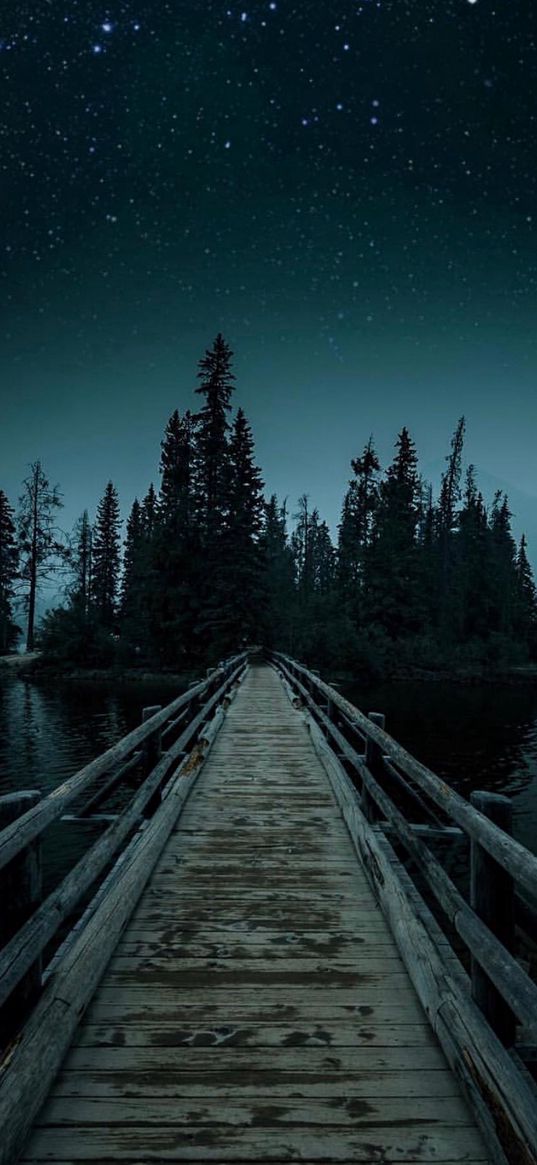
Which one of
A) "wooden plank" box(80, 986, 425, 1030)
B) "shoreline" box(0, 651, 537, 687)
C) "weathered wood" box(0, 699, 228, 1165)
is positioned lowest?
"shoreline" box(0, 651, 537, 687)

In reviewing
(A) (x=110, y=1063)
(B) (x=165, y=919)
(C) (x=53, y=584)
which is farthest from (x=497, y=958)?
(C) (x=53, y=584)

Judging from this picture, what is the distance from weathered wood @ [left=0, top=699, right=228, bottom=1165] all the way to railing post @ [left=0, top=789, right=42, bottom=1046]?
90 millimetres

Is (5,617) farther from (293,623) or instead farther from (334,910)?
(334,910)

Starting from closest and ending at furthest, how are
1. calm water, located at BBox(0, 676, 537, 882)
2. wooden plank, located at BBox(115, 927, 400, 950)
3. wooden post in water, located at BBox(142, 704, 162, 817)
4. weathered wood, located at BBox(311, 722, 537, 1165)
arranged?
weathered wood, located at BBox(311, 722, 537, 1165), wooden plank, located at BBox(115, 927, 400, 950), wooden post in water, located at BBox(142, 704, 162, 817), calm water, located at BBox(0, 676, 537, 882)

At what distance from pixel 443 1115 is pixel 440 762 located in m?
17.9

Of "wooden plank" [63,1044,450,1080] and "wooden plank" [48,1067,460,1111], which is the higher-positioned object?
"wooden plank" [48,1067,460,1111]

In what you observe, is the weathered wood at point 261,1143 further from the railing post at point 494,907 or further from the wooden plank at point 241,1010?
the wooden plank at point 241,1010

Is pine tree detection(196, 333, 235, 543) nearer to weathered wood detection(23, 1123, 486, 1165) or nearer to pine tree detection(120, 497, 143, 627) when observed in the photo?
pine tree detection(120, 497, 143, 627)

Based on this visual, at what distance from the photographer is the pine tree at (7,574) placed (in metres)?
45.1

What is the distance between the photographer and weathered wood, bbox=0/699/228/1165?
2214 mm

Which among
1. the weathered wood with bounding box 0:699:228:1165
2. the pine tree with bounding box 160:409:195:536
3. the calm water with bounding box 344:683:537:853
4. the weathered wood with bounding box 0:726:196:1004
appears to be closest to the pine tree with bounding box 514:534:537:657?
the calm water with bounding box 344:683:537:853

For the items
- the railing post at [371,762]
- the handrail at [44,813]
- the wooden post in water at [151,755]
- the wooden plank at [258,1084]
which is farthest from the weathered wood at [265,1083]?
the wooden post in water at [151,755]

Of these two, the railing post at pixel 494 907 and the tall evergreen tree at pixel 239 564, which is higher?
the tall evergreen tree at pixel 239 564

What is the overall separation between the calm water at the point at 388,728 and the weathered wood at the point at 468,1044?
348 inches
